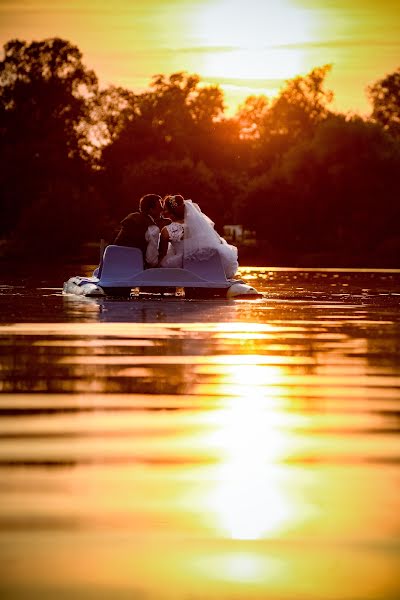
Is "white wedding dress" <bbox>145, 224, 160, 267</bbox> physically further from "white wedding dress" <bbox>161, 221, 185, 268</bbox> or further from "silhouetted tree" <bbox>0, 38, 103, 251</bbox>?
"silhouetted tree" <bbox>0, 38, 103, 251</bbox>

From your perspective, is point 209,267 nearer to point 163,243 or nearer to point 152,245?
point 163,243

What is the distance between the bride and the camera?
27203 millimetres

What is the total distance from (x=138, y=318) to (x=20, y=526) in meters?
14.5

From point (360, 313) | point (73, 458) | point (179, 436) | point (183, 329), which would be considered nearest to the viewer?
point (73, 458)

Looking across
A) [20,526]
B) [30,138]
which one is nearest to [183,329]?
[20,526]

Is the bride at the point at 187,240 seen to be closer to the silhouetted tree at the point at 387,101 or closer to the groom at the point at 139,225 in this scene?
the groom at the point at 139,225

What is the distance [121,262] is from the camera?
26969 mm

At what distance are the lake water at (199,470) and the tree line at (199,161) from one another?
47470 mm

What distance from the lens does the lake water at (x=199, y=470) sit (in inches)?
230

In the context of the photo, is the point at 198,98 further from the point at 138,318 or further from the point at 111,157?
the point at 138,318

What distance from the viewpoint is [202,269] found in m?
27.3

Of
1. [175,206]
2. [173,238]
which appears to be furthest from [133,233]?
[175,206]

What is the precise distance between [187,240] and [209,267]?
0.51 meters

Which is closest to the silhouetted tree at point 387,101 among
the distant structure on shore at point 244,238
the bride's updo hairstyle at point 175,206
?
the distant structure on shore at point 244,238
